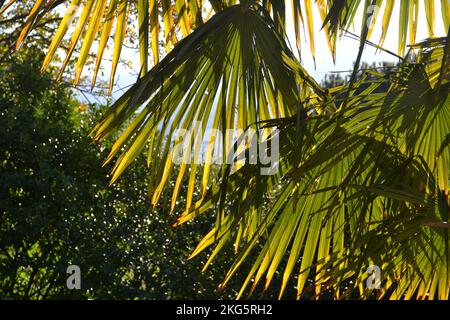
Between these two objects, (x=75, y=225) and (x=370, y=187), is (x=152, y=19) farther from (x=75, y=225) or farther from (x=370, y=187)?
(x=75, y=225)

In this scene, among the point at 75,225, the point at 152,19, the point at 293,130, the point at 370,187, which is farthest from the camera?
the point at 75,225

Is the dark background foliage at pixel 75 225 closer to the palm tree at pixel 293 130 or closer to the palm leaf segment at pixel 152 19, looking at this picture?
the palm leaf segment at pixel 152 19

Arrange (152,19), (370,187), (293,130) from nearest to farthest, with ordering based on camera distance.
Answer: (370,187), (293,130), (152,19)

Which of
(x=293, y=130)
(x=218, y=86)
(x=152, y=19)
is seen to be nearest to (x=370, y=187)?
(x=293, y=130)

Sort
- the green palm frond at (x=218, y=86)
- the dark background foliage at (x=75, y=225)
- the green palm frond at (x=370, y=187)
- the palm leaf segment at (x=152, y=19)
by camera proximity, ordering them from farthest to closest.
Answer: the dark background foliage at (x=75, y=225)
the palm leaf segment at (x=152, y=19)
the green palm frond at (x=218, y=86)
the green palm frond at (x=370, y=187)

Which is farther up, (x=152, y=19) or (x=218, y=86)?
(x=152, y=19)

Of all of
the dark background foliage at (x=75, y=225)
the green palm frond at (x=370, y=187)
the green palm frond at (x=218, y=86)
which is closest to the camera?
the green palm frond at (x=370, y=187)

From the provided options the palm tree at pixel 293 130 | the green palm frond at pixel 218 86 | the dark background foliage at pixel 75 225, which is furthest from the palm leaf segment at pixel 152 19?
the dark background foliage at pixel 75 225

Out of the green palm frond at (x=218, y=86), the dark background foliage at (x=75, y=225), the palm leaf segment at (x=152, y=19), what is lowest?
the dark background foliage at (x=75, y=225)

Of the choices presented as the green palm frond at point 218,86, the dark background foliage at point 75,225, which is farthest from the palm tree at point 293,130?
the dark background foliage at point 75,225

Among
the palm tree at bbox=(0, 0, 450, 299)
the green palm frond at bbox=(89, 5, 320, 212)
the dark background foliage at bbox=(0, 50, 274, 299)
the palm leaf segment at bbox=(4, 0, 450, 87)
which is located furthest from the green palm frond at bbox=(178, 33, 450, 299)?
the dark background foliage at bbox=(0, 50, 274, 299)

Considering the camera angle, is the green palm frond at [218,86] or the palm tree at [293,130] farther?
the green palm frond at [218,86]

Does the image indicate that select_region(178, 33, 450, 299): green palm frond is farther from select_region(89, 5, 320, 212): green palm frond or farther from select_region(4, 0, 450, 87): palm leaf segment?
select_region(4, 0, 450, 87): palm leaf segment

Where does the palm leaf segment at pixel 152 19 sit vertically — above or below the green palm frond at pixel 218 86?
above
